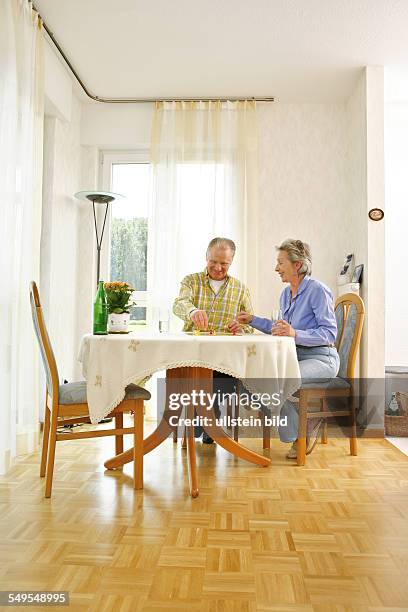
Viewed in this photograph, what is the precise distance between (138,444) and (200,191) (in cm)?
273

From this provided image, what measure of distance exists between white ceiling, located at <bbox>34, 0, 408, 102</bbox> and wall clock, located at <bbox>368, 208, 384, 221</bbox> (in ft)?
3.64

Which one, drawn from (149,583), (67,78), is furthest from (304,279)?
(67,78)

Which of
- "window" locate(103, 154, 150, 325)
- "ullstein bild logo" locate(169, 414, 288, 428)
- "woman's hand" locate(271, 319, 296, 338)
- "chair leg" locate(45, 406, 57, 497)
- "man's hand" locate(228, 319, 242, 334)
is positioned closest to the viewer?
"chair leg" locate(45, 406, 57, 497)

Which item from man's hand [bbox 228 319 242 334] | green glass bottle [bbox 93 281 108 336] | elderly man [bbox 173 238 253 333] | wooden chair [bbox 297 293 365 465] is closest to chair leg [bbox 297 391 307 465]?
wooden chair [bbox 297 293 365 465]

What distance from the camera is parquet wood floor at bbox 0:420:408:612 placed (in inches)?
65.4

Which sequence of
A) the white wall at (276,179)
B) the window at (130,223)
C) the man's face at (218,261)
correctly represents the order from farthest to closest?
the window at (130,223)
the white wall at (276,179)
the man's face at (218,261)

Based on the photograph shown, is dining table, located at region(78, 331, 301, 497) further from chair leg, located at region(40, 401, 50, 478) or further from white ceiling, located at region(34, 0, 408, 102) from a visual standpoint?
white ceiling, located at region(34, 0, 408, 102)

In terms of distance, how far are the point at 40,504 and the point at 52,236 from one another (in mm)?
2414

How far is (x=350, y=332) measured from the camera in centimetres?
346

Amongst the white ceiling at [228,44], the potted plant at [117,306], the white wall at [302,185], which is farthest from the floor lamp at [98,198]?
the potted plant at [117,306]

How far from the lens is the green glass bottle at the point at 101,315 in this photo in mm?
2869

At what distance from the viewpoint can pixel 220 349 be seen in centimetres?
258

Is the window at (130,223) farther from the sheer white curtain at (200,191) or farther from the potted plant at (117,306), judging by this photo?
the potted plant at (117,306)

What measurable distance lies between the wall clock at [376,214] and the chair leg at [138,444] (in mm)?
2415
